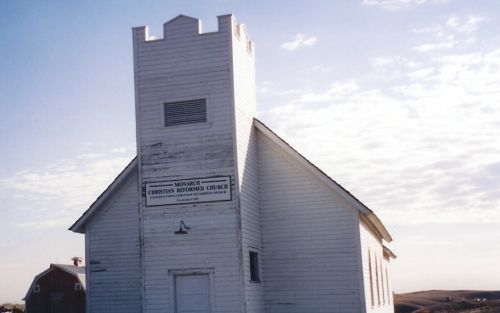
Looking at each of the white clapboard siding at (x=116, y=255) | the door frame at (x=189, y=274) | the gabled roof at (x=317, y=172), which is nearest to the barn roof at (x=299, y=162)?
the gabled roof at (x=317, y=172)

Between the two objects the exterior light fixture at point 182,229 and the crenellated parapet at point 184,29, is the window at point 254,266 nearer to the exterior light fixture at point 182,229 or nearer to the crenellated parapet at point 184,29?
the exterior light fixture at point 182,229

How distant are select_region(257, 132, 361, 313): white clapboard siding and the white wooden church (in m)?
0.03

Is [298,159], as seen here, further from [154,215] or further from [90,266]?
[90,266]

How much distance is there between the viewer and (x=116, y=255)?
2236 centimetres

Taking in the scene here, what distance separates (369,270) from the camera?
2359 cm

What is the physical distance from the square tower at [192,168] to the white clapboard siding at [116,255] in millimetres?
3275

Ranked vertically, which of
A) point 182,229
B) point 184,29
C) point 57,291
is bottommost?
point 57,291

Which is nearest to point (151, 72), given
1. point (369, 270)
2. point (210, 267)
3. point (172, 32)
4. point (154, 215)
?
point (172, 32)

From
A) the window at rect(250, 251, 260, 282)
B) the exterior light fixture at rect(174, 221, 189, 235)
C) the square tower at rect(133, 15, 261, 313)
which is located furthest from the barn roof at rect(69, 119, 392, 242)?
the exterior light fixture at rect(174, 221, 189, 235)

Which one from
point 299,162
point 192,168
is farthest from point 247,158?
point 192,168

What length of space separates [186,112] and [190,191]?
2562 mm

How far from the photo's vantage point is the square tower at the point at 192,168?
61.3 ft

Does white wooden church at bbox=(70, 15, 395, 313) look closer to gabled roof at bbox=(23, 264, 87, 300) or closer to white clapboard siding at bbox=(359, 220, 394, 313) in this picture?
white clapboard siding at bbox=(359, 220, 394, 313)

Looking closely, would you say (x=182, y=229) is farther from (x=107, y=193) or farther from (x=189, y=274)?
(x=107, y=193)
